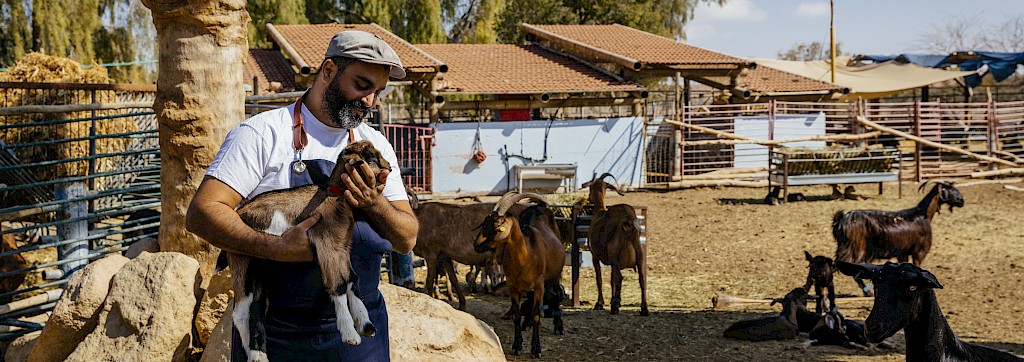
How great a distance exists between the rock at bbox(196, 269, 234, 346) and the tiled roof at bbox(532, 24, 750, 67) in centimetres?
2098

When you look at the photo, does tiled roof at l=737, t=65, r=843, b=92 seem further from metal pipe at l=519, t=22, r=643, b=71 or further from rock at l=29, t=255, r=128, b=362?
rock at l=29, t=255, r=128, b=362

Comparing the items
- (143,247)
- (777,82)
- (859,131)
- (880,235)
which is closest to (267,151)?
(143,247)

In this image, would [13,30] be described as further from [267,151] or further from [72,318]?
[267,151]

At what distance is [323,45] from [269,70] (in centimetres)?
220

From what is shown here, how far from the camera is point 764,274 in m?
11.6

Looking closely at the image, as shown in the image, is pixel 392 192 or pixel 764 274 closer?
pixel 392 192

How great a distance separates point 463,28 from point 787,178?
766 inches

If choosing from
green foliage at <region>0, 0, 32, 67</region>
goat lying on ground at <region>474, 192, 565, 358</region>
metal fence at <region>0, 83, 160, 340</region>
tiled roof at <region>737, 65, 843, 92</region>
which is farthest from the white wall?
goat lying on ground at <region>474, 192, 565, 358</region>

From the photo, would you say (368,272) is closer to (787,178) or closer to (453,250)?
(453,250)

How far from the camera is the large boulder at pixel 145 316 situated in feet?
16.5

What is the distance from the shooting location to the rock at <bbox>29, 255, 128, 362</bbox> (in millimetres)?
5176

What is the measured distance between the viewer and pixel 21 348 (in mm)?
5855

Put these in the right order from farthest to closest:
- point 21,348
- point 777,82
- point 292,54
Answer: point 777,82 → point 292,54 → point 21,348

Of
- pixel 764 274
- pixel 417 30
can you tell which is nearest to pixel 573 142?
pixel 417 30
